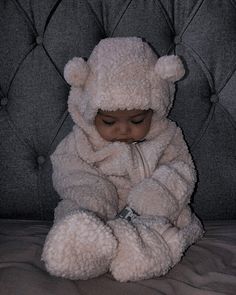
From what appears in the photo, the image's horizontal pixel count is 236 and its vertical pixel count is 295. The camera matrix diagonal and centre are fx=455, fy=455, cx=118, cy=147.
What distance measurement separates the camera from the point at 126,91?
0.92 metres

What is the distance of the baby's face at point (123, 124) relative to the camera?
97cm

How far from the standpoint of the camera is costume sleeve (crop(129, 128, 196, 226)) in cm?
93

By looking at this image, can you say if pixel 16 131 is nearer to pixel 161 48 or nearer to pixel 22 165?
pixel 22 165

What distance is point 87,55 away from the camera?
3.64ft

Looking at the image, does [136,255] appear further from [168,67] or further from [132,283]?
[168,67]

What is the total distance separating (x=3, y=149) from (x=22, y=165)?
61mm

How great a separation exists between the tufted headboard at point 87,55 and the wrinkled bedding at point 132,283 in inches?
6.1

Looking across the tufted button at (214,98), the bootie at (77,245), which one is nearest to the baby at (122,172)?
the bootie at (77,245)

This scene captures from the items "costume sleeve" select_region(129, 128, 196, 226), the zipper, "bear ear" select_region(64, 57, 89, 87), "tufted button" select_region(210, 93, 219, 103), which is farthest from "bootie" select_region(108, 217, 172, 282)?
"tufted button" select_region(210, 93, 219, 103)

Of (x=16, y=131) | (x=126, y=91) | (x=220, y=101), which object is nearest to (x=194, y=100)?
(x=220, y=101)

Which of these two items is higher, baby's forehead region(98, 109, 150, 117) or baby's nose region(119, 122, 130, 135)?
baby's forehead region(98, 109, 150, 117)

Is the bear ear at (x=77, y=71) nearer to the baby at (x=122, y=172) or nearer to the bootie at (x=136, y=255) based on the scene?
the baby at (x=122, y=172)

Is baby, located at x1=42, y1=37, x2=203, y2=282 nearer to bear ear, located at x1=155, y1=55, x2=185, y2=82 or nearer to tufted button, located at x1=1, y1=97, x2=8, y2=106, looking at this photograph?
bear ear, located at x1=155, y1=55, x2=185, y2=82

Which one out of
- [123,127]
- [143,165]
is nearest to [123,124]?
[123,127]
